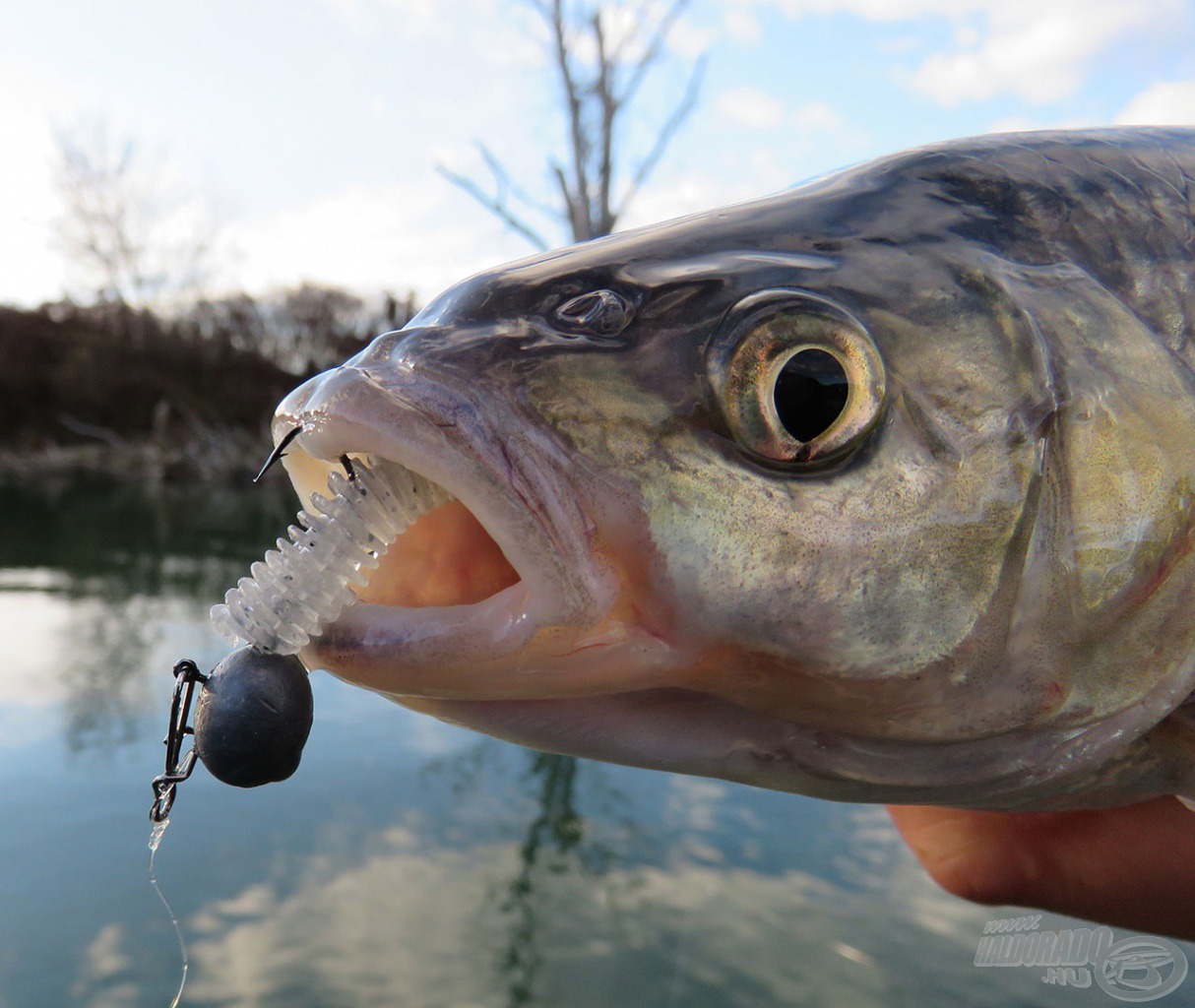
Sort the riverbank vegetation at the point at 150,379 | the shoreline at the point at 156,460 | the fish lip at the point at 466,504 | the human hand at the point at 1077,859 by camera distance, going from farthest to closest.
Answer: the riverbank vegetation at the point at 150,379
the shoreline at the point at 156,460
the human hand at the point at 1077,859
the fish lip at the point at 466,504

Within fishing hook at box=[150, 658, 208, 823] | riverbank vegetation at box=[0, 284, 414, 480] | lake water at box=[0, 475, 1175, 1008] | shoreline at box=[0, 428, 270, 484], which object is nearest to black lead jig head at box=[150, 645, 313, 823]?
fishing hook at box=[150, 658, 208, 823]

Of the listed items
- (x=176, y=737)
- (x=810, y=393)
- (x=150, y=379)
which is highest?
(x=150, y=379)

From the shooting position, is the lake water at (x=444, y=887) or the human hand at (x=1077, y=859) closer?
the human hand at (x=1077, y=859)

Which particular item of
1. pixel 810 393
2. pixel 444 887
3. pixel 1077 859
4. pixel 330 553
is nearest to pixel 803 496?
pixel 810 393

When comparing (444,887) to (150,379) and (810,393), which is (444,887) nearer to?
(810,393)

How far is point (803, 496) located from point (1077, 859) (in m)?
1.01

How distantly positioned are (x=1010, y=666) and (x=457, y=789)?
3.67 m

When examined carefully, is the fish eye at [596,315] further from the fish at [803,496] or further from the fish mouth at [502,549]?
the fish mouth at [502,549]

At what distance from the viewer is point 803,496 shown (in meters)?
0.79

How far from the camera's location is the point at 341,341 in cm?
2656

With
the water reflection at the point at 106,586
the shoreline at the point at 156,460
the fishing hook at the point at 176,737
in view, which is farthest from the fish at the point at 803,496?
the shoreline at the point at 156,460

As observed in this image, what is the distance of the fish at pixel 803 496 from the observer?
0.77m

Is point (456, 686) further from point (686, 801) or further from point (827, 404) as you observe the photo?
point (686, 801)

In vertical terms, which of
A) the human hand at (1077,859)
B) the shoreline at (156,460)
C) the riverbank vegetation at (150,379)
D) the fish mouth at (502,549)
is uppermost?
the riverbank vegetation at (150,379)
